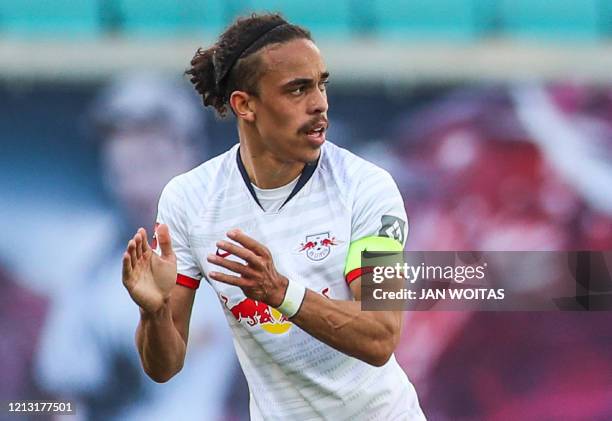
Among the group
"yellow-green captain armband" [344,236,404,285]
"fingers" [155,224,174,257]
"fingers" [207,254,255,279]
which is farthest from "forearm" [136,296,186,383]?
"yellow-green captain armband" [344,236,404,285]

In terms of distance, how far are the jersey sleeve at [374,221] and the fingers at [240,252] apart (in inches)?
17.9

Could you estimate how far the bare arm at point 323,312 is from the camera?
3.53 meters

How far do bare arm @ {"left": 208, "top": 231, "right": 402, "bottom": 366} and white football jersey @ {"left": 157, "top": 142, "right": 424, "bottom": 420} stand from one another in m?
0.21

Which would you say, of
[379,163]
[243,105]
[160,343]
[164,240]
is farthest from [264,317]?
[379,163]

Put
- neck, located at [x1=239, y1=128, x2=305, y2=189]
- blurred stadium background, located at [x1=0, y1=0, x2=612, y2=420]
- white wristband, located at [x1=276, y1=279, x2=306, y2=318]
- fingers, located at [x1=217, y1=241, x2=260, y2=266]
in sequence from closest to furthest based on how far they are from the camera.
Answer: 1. fingers, located at [x1=217, y1=241, x2=260, y2=266]
2. white wristband, located at [x1=276, y1=279, x2=306, y2=318]
3. neck, located at [x1=239, y1=128, x2=305, y2=189]
4. blurred stadium background, located at [x1=0, y1=0, x2=612, y2=420]

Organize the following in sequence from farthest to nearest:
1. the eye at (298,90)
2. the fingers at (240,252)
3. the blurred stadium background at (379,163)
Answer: the blurred stadium background at (379,163) → the eye at (298,90) → the fingers at (240,252)

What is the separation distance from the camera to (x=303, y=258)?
3973mm

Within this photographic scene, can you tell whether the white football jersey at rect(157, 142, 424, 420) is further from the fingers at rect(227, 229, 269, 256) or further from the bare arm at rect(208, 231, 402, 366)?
the fingers at rect(227, 229, 269, 256)

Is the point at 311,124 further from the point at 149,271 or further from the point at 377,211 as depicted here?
the point at 149,271

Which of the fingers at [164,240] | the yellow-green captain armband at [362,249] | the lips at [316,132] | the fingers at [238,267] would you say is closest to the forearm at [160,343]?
the fingers at [164,240]

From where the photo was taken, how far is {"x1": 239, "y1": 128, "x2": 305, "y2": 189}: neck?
408 centimetres

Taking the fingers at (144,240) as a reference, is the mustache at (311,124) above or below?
above

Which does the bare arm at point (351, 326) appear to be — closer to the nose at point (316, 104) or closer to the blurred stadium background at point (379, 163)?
the nose at point (316, 104)

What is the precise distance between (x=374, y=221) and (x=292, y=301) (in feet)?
1.50
